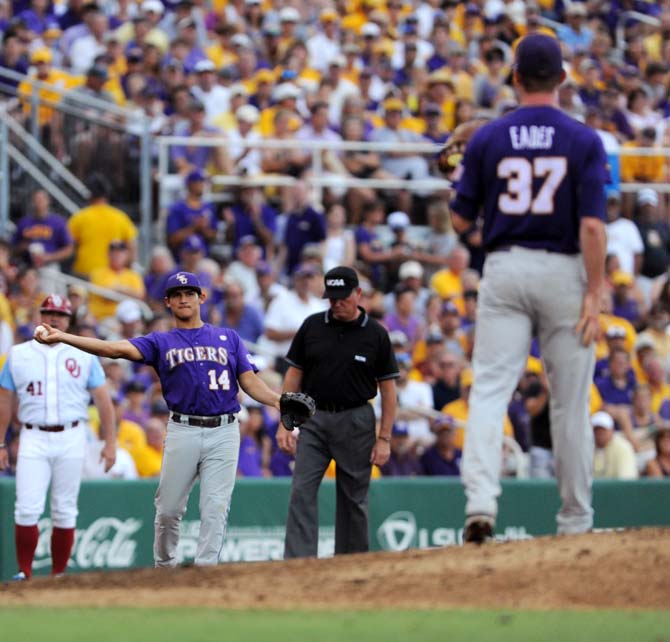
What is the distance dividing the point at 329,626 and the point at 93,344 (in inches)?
127

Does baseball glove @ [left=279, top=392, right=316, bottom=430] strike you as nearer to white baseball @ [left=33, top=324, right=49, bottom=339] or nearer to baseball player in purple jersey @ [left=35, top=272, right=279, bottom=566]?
baseball player in purple jersey @ [left=35, top=272, right=279, bottom=566]

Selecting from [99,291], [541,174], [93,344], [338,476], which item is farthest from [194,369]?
[99,291]

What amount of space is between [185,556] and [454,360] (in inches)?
153

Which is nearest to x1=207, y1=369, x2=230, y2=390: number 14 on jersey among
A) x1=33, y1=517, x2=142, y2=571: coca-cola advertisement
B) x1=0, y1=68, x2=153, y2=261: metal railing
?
x1=33, y1=517, x2=142, y2=571: coca-cola advertisement

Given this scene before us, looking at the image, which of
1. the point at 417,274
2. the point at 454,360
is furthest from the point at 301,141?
the point at 454,360

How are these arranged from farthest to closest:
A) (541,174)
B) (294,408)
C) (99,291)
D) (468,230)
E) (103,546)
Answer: (99,291) < (103,546) < (294,408) < (468,230) < (541,174)

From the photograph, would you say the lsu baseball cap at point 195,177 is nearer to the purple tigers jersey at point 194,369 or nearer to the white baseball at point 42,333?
the purple tigers jersey at point 194,369

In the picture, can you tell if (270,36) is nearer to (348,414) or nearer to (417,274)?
(417,274)

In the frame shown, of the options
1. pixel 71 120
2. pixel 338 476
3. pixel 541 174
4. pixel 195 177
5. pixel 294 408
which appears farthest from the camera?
pixel 71 120

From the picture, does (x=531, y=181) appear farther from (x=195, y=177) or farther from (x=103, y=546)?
(x=195, y=177)

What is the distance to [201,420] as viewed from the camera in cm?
919

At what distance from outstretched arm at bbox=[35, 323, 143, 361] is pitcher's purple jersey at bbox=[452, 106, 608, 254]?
2.38 m

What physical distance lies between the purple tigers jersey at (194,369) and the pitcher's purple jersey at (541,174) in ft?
8.83

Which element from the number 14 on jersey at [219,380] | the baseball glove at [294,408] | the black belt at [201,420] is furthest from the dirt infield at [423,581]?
the number 14 on jersey at [219,380]
